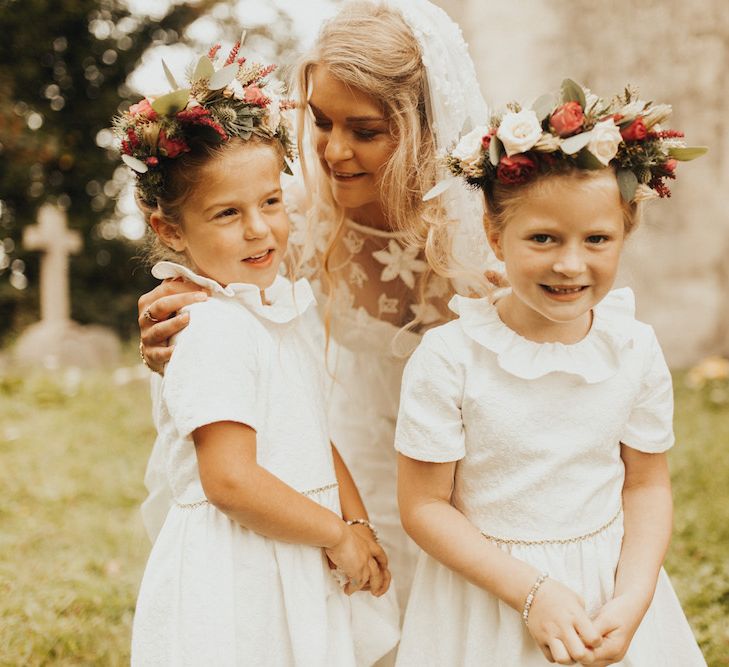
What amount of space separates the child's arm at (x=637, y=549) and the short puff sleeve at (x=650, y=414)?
0.04 m

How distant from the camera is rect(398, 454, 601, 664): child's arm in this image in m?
1.79

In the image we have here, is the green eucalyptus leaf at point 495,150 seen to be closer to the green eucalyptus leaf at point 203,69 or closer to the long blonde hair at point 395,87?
the long blonde hair at point 395,87

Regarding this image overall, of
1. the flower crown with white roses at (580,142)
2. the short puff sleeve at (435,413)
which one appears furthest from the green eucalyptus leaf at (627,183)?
the short puff sleeve at (435,413)

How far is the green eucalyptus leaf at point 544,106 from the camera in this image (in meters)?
1.83

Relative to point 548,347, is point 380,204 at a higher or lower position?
higher

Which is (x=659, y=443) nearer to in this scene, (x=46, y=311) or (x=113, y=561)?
(x=113, y=561)

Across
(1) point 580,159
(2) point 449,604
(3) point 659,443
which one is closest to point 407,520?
(2) point 449,604

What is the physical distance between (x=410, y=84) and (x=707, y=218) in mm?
4944

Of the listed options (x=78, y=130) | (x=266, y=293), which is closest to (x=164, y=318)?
(x=266, y=293)

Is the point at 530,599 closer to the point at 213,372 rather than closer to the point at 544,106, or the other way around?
the point at 213,372

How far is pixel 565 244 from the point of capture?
185cm

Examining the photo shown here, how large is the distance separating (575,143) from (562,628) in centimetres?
101

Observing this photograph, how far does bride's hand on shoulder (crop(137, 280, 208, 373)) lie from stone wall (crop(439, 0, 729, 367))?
4616 millimetres

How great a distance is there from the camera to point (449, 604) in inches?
80.2
